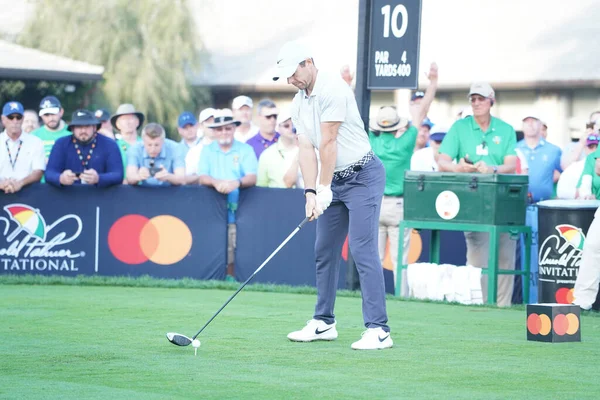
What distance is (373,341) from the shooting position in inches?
347

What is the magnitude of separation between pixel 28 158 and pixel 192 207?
195cm

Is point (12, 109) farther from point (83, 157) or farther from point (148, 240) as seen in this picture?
point (148, 240)

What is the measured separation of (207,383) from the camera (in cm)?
729

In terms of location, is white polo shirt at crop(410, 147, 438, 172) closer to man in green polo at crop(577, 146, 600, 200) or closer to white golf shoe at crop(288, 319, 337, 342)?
man in green polo at crop(577, 146, 600, 200)

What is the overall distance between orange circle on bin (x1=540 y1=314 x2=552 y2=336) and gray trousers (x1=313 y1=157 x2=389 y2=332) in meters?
1.20

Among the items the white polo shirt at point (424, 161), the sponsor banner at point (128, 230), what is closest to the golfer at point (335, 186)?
the sponsor banner at point (128, 230)

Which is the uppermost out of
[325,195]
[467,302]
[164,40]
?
[164,40]

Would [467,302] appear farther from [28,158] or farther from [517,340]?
[28,158]

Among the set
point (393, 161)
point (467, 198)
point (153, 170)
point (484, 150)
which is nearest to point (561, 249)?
point (467, 198)

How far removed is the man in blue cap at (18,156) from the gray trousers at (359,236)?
619 centimetres

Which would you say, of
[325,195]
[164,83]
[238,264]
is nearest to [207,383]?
[325,195]

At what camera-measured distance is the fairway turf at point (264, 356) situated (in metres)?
7.14

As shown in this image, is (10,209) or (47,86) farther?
(47,86)

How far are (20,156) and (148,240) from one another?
174 centimetres
